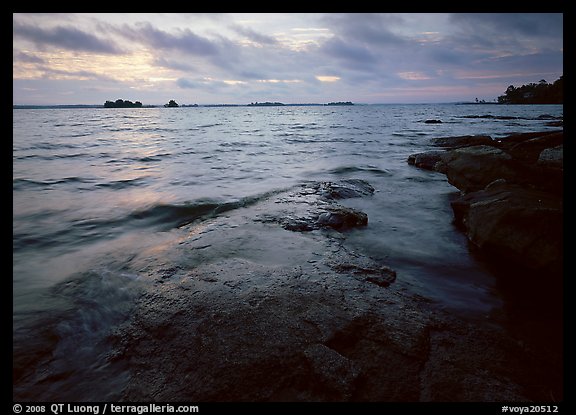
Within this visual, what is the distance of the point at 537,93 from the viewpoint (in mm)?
119750

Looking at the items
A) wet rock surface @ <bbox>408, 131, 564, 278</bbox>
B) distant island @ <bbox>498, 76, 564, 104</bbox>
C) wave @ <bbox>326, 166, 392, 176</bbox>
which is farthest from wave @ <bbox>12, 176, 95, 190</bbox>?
distant island @ <bbox>498, 76, 564, 104</bbox>

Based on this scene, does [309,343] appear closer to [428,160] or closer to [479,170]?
[479,170]

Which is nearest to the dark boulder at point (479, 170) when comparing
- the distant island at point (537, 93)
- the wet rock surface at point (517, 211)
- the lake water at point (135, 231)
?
the wet rock surface at point (517, 211)

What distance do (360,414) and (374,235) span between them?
407 centimetres

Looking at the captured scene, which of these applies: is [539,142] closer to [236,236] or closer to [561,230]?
[561,230]

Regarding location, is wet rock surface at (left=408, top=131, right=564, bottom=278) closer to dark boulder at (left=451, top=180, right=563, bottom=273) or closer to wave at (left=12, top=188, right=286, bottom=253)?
dark boulder at (left=451, top=180, right=563, bottom=273)

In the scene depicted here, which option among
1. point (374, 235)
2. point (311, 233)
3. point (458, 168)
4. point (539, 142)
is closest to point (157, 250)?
point (311, 233)

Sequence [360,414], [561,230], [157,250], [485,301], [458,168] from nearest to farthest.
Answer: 1. [360,414]
2. [485,301]
3. [561,230]
4. [157,250]
5. [458,168]

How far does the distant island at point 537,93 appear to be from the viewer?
109312 mm

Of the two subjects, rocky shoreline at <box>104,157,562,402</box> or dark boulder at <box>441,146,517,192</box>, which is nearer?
rocky shoreline at <box>104,157,562,402</box>

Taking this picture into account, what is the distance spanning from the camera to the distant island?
109 metres

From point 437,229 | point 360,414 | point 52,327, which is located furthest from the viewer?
point 437,229
